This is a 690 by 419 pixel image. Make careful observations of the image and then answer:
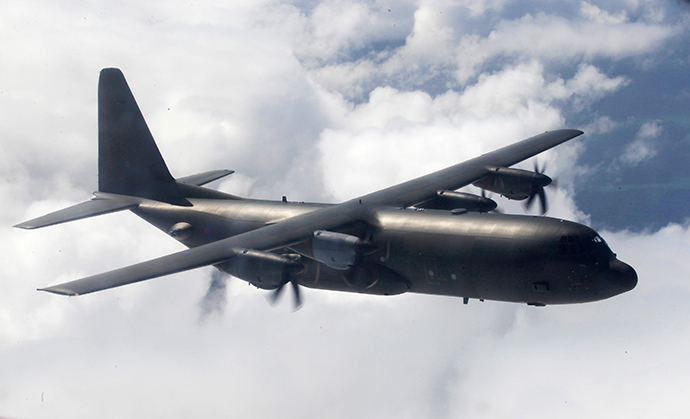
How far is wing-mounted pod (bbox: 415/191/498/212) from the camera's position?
95.7 feet

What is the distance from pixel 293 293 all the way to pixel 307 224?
334 cm

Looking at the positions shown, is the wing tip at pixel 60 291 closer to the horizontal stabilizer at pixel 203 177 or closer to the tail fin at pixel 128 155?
the tail fin at pixel 128 155

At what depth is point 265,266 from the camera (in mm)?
22031

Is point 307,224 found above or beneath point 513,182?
beneath

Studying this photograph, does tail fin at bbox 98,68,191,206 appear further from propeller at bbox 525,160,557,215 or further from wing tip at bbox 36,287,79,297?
propeller at bbox 525,160,557,215

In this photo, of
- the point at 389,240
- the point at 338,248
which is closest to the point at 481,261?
the point at 389,240

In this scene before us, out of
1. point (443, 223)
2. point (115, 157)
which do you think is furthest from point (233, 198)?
point (443, 223)

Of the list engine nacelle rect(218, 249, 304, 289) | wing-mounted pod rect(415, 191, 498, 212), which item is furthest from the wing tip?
wing-mounted pod rect(415, 191, 498, 212)

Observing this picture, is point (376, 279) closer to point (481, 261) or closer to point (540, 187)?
point (481, 261)

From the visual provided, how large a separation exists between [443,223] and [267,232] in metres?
8.14

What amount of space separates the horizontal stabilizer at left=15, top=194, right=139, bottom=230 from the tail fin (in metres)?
0.85

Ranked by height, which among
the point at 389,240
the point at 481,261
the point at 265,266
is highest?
the point at 481,261

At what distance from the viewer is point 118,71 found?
3334 cm

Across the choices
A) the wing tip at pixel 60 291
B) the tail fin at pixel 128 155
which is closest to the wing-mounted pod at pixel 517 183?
the tail fin at pixel 128 155
